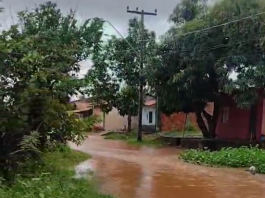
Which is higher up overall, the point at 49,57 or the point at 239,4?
the point at 239,4

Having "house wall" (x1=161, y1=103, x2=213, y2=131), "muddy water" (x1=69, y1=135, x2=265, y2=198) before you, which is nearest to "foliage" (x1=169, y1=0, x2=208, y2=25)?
"house wall" (x1=161, y1=103, x2=213, y2=131)

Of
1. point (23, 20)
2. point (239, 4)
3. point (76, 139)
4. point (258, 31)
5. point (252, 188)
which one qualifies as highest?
point (239, 4)

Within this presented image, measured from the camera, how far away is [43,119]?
31.5ft

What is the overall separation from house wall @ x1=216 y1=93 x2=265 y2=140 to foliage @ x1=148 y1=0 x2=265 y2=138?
1.38 m

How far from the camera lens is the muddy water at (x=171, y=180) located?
11.1m

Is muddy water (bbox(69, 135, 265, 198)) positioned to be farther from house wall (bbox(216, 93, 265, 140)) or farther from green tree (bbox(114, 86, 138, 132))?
green tree (bbox(114, 86, 138, 132))

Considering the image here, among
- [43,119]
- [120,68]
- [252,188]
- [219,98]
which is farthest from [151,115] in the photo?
[43,119]

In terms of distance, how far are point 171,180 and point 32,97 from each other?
555 cm

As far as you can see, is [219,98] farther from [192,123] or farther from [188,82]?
[192,123]

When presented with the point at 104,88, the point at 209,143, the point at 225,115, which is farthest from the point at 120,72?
the point at 209,143

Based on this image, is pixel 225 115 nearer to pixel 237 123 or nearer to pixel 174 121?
pixel 237 123

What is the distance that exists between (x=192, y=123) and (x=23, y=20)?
26.1 meters

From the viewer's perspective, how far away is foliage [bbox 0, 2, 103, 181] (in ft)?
30.1

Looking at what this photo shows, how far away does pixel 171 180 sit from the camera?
1322 cm
